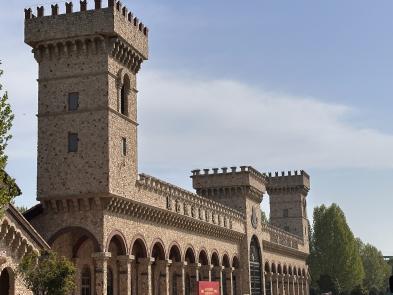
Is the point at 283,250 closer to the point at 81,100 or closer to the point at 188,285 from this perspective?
the point at 188,285

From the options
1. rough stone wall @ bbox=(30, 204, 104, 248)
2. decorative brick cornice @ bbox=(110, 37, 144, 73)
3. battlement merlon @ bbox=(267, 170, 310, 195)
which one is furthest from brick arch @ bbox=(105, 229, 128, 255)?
battlement merlon @ bbox=(267, 170, 310, 195)

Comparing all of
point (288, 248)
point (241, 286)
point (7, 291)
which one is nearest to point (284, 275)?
point (288, 248)

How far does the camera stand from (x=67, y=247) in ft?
137

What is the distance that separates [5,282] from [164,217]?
15.9 metres

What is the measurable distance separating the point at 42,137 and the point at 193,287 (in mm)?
21325

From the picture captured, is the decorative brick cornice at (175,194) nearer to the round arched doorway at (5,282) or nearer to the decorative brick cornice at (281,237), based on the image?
the round arched doorway at (5,282)

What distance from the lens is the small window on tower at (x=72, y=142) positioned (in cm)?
4086

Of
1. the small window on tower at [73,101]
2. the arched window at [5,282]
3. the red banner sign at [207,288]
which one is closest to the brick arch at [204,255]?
the red banner sign at [207,288]

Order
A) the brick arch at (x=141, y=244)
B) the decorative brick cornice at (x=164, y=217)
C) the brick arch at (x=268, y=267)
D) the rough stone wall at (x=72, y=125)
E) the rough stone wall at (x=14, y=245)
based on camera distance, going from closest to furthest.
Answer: the rough stone wall at (x=14, y=245) < the rough stone wall at (x=72, y=125) < the decorative brick cornice at (x=164, y=217) < the brick arch at (x=141, y=244) < the brick arch at (x=268, y=267)

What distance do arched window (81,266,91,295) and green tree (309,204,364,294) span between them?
68.2m

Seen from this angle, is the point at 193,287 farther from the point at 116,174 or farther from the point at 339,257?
A: the point at 339,257

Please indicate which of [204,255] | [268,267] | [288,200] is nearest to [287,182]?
[288,200]

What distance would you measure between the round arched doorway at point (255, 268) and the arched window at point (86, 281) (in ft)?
97.1

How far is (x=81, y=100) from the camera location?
41375 mm
